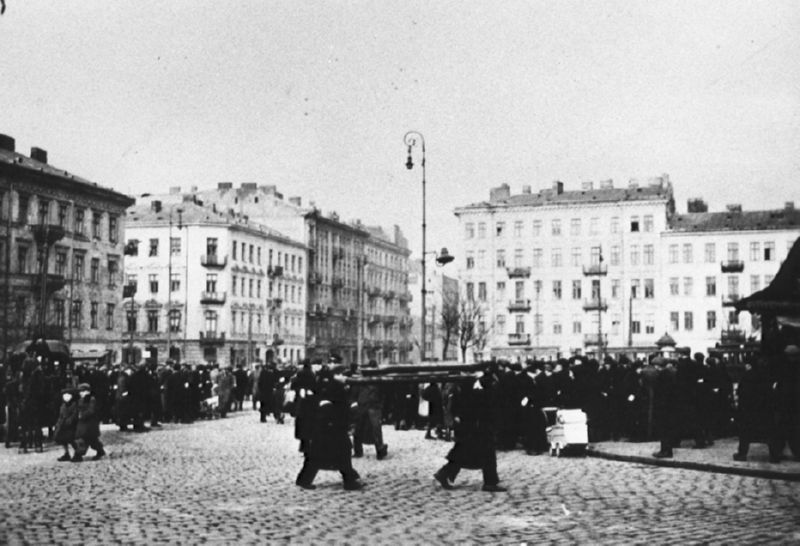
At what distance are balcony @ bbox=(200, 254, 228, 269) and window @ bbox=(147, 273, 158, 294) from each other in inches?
159

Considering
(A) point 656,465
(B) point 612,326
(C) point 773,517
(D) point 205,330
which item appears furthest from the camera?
(B) point 612,326

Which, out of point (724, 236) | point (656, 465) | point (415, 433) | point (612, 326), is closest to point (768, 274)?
point (724, 236)

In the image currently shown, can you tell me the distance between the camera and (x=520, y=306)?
299 ft

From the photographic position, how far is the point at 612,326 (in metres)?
88.6

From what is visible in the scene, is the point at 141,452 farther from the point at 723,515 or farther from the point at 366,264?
the point at 366,264

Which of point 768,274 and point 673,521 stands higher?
point 768,274

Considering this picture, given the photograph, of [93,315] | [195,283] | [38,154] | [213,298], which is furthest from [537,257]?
[38,154]

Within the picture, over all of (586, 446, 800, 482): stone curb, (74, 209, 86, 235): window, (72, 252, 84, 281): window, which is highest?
(74, 209, 86, 235): window

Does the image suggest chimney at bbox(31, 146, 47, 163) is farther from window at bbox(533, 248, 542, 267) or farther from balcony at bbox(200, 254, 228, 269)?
window at bbox(533, 248, 542, 267)

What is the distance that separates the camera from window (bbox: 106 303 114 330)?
66.2 metres

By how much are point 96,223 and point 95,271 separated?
10.0ft

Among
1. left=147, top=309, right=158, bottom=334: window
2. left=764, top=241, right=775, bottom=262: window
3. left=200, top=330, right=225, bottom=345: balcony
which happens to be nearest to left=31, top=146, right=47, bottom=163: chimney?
left=147, top=309, right=158, bottom=334: window

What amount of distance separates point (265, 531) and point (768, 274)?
261 ft

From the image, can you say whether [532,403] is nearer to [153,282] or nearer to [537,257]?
[153,282]
